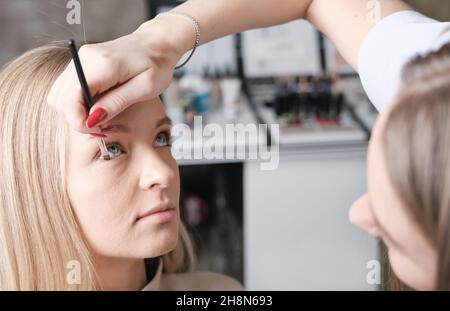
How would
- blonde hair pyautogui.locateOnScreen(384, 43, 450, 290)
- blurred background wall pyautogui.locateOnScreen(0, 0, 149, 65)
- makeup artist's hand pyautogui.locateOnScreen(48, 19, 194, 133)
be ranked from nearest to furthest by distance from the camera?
blonde hair pyautogui.locateOnScreen(384, 43, 450, 290) < makeup artist's hand pyautogui.locateOnScreen(48, 19, 194, 133) < blurred background wall pyautogui.locateOnScreen(0, 0, 149, 65)

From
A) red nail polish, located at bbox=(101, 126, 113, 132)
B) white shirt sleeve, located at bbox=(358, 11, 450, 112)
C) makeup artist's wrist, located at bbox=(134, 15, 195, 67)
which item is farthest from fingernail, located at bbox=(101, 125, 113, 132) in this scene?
white shirt sleeve, located at bbox=(358, 11, 450, 112)

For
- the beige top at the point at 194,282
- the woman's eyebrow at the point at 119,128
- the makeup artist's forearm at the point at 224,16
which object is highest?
the makeup artist's forearm at the point at 224,16

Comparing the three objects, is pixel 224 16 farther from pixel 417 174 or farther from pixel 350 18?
pixel 417 174

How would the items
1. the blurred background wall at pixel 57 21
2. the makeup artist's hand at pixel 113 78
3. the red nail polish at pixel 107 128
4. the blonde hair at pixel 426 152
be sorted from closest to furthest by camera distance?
the blonde hair at pixel 426 152
the makeup artist's hand at pixel 113 78
the red nail polish at pixel 107 128
the blurred background wall at pixel 57 21

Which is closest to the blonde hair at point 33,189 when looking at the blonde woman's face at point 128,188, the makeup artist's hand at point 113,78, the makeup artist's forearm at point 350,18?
the blonde woman's face at point 128,188

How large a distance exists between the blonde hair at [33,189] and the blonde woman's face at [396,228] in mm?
361

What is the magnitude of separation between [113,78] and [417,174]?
27cm

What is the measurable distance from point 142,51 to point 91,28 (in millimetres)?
392

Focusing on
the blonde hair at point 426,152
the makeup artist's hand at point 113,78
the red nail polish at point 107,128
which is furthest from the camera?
the red nail polish at point 107,128

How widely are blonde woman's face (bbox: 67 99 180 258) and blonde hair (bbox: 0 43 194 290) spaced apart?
2 cm

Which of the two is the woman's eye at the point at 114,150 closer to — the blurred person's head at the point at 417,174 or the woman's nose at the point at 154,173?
the woman's nose at the point at 154,173

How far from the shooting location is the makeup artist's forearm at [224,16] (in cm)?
62

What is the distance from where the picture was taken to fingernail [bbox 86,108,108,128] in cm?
53

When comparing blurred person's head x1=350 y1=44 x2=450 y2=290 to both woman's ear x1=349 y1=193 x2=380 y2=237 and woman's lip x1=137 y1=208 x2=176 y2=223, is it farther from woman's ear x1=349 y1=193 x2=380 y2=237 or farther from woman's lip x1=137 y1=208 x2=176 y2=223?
woman's lip x1=137 y1=208 x2=176 y2=223
